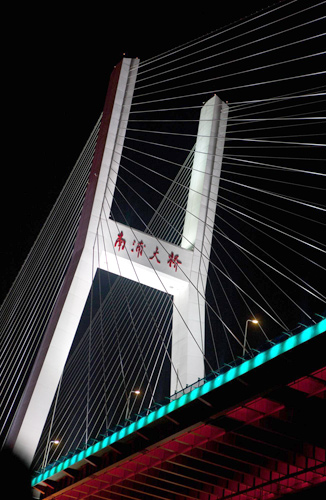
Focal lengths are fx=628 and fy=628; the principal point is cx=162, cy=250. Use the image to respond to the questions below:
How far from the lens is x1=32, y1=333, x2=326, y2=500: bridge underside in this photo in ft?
44.4

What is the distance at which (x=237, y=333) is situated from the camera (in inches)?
1310

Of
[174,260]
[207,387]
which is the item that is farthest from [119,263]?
[207,387]

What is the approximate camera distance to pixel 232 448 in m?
16.9

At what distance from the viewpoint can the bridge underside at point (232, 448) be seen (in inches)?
532

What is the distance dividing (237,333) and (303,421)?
18.8 meters


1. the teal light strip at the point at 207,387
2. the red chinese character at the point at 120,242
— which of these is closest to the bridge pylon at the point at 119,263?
the red chinese character at the point at 120,242

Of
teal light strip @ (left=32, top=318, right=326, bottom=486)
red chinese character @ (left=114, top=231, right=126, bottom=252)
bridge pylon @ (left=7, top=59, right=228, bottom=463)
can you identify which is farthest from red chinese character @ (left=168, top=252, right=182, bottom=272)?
teal light strip @ (left=32, top=318, right=326, bottom=486)

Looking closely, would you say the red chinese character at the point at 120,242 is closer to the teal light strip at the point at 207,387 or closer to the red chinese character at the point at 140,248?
the red chinese character at the point at 140,248

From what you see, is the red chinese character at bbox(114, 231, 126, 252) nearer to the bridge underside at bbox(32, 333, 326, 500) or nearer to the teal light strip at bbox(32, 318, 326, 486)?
the teal light strip at bbox(32, 318, 326, 486)

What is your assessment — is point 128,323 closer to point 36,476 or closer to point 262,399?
point 36,476

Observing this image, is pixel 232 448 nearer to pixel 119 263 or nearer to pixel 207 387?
pixel 207 387

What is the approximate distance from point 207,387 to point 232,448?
329 centimetres

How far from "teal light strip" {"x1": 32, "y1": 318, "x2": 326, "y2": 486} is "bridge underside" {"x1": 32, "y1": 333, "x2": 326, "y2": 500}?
4.8 inches

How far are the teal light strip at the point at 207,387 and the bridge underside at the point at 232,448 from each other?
12 centimetres
